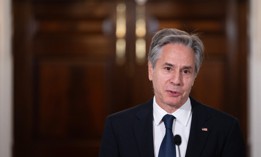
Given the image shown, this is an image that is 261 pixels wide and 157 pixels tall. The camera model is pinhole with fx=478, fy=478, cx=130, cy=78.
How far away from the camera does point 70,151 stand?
142 inches

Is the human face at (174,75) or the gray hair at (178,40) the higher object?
the gray hair at (178,40)

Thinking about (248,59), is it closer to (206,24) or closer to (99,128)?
(206,24)

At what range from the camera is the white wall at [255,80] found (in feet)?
10.9

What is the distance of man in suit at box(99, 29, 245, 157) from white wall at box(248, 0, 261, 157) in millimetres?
1827

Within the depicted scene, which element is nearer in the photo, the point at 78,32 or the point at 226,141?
the point at 226,141

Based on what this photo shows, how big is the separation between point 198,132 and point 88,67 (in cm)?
210

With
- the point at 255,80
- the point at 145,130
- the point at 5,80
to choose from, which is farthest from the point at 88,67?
the point at 145,130

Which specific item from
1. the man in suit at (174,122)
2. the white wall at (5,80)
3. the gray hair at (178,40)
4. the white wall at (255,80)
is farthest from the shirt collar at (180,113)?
the white wall at (5,80)

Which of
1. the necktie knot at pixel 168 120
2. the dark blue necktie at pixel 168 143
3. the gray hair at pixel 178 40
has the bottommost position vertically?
the dark blue necktie at pixel 168 143

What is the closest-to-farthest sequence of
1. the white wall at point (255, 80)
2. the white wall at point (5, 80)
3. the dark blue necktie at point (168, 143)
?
the dark blue necktie at point (168, 143)
the white wall at point (255, 80)
the white wall at point (5, 80)

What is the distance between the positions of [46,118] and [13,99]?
0.28m

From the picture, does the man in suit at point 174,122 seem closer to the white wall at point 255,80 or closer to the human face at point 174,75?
the human face at point 174,75

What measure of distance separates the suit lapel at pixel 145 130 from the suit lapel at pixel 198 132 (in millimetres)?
129

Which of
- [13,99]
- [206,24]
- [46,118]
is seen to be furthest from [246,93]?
[13,99]
